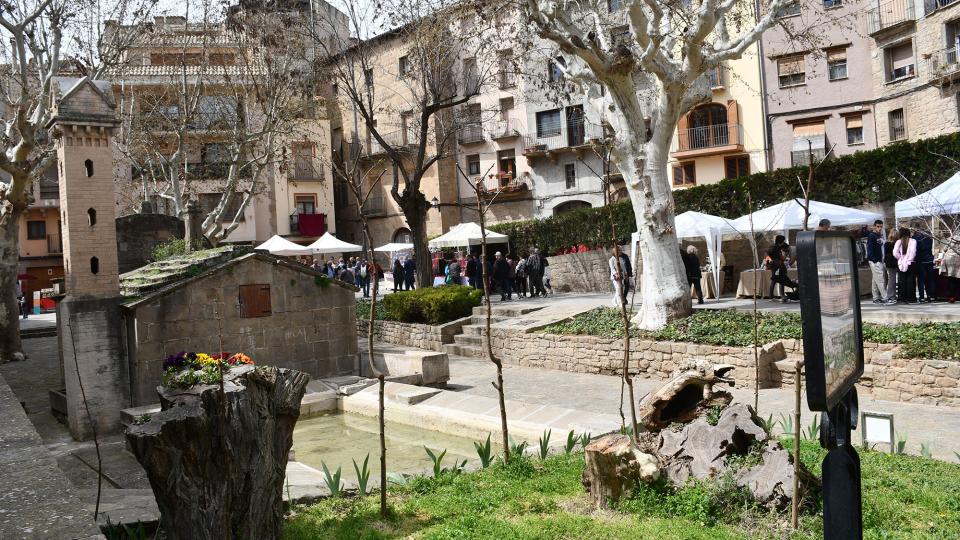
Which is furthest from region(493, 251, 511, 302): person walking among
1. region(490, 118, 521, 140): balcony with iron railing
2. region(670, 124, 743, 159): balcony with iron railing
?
region(490, 118, 521, 140): balcony with iron railing

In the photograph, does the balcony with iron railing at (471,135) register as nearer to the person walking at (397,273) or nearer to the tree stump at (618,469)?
the person walking at (397,273)

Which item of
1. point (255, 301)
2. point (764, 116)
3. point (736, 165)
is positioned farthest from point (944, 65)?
point (255, 301)

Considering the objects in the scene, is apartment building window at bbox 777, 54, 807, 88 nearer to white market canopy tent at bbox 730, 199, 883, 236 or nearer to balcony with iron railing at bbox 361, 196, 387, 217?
white market canopy tent at bbox 730, 199, 883, 236

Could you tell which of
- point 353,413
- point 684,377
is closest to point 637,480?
point 684,377

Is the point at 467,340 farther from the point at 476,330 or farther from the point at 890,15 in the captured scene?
the point at 890,15

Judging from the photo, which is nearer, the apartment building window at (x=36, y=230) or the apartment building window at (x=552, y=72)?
the apartment building window at (x=552, y=72)

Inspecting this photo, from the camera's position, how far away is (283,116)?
24125 millimetres

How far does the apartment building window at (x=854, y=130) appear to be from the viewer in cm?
3450

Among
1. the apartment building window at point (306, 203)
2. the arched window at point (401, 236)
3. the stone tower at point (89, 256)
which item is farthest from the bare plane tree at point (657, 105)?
the apartment building window at point (306, 203)

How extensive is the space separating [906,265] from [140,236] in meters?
18.8

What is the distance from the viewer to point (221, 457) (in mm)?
4824

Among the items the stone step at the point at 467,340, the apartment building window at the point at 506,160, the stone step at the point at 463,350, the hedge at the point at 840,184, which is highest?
the apartment building window at the point at 506,160

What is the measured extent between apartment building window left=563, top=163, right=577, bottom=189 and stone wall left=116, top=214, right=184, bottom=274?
25380 millimetres

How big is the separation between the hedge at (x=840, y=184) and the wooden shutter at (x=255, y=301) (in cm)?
1363
